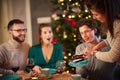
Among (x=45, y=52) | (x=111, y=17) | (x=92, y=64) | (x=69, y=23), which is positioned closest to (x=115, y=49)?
(x=111, y=17)

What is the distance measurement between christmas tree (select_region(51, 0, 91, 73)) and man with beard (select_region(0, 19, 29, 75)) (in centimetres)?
104

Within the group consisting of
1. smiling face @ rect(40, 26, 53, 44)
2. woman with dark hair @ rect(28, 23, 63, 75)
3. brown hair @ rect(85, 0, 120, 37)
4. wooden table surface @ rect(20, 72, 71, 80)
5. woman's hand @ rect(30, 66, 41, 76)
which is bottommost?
wooden table surface @ rect(20, 72, 71, 80)

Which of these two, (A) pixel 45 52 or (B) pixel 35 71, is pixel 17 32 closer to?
(A) pixel 45 52

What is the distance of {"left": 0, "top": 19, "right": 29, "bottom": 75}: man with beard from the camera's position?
98.9 inches

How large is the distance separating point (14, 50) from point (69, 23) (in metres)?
1.27

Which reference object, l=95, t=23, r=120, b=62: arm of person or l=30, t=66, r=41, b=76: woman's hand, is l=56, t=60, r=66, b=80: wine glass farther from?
l=95, t=23, r=120, b=62: arm of person

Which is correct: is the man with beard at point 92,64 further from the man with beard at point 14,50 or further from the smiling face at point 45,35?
the man with beard at point 14,50

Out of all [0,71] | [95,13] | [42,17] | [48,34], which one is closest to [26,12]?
[42,17]

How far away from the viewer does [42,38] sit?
262 centimetres

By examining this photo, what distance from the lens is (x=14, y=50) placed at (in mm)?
2572

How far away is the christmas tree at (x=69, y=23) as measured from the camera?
358 cm

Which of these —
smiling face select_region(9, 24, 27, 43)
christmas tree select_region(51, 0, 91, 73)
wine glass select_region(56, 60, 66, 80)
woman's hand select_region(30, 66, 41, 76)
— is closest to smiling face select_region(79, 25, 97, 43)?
wine glass select_region(56, 60, 66, 80)

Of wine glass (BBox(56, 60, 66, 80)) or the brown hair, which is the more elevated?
the brown hair

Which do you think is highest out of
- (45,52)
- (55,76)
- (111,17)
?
(111,17)
